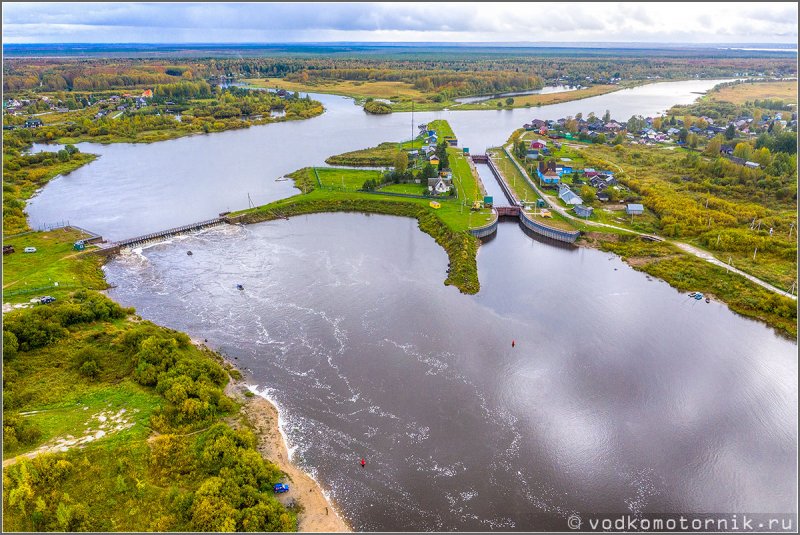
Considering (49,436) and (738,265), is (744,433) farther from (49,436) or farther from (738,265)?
(49,436)

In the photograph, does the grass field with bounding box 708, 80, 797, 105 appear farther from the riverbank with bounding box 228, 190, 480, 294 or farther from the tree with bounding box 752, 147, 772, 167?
the riverbank with bounding box 228, 190, 480, 294

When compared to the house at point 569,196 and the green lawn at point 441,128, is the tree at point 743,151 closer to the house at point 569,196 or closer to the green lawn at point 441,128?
the house at point 569,196

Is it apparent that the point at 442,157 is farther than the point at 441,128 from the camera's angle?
No

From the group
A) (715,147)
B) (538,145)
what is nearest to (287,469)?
(538,145)

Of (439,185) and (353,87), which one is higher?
(353,87)

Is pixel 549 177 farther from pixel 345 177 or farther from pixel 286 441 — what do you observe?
pixel 286 441

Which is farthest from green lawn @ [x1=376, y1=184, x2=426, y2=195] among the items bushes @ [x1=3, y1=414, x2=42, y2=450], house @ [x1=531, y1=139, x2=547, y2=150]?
bushes @ [x1=3, y1=414, x2=42, y2=450]
